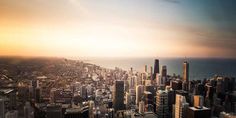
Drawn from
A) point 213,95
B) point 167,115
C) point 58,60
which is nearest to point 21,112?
point 58,60

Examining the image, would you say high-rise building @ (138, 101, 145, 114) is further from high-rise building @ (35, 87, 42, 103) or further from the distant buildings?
high-rise building @ (35, 87, 42, 103)

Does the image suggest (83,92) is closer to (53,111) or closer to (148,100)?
(53,111)

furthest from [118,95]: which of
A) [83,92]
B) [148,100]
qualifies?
[83,92]

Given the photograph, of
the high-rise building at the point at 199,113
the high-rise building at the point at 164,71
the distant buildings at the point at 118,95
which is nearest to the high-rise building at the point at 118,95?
the distant buildings at the point at 118,95

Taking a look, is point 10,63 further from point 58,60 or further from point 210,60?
point 210,60

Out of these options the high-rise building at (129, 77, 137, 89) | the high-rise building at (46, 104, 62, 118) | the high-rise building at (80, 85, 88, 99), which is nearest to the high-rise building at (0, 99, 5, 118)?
the high-rise building at (46, 104, 62, 118)

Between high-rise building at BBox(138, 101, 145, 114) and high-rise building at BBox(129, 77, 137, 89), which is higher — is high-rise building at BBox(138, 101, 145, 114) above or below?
below

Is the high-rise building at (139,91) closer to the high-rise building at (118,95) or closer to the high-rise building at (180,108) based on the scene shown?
the high-rise building at (118,95)
